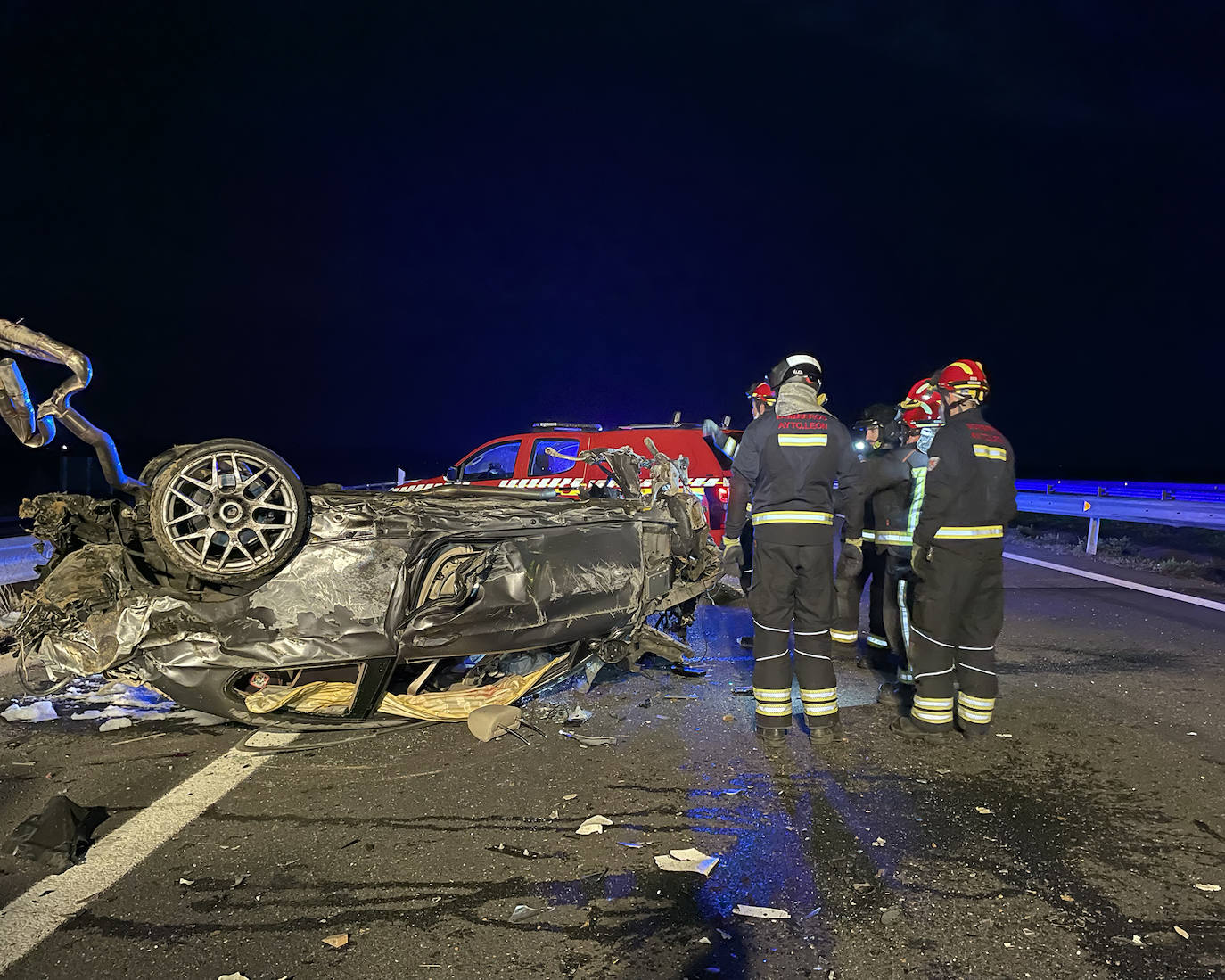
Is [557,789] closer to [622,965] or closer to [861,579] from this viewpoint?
[622,965]

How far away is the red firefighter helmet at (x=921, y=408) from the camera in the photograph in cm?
508

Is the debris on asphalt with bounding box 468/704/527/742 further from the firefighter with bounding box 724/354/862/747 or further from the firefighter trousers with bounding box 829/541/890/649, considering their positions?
the firefighter trousers with bounding box 829/541/890/649

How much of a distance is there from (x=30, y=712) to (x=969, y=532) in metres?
5.20

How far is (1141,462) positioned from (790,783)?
70.7 metres

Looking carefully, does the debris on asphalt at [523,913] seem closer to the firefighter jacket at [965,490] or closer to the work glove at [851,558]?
the firefighter jacket at [965,490]

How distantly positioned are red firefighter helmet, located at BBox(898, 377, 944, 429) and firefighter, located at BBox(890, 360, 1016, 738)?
764mm

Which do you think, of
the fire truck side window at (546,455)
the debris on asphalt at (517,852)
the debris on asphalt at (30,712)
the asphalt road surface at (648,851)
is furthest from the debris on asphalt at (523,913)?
the fire truck side window at (546,455)

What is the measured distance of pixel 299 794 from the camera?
337cm

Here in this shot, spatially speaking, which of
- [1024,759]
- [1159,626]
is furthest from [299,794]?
[1159,626]

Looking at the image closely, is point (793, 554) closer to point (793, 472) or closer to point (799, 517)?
point (799, 517)

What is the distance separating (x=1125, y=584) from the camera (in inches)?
336

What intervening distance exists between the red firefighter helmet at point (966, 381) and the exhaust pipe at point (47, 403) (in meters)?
4.30

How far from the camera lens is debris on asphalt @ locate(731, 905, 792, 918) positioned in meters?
2.47

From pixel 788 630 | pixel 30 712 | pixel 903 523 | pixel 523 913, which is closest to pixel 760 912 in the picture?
pixel 523 913
